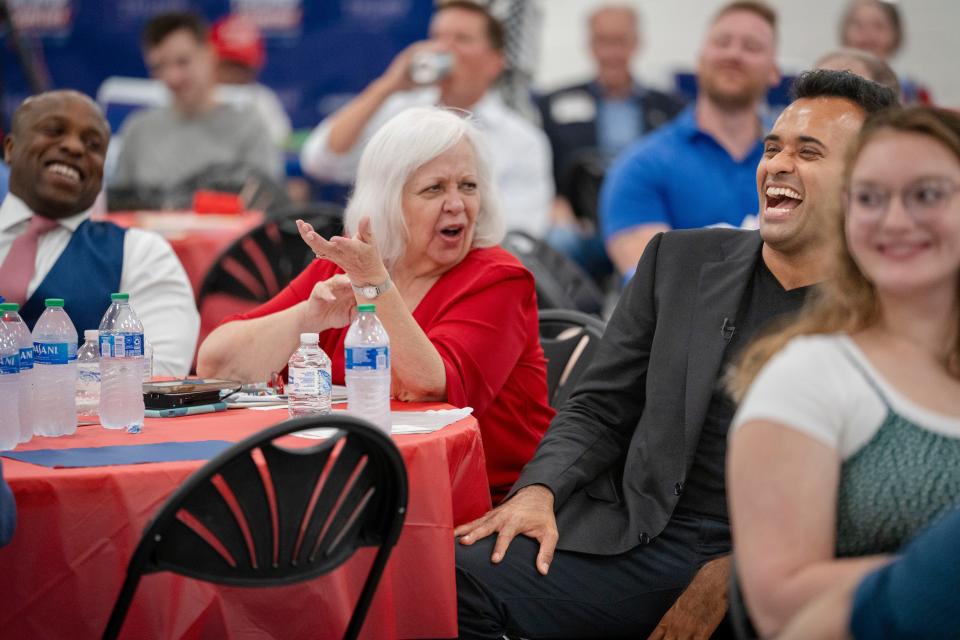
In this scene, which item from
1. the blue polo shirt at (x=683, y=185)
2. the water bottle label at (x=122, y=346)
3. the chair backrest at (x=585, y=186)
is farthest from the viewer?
the chair backrest at (x=585, y=186)

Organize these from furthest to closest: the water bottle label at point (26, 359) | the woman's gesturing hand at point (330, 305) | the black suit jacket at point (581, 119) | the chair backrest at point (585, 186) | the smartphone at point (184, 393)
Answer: the black suit jacket at point (581, 119) < the chair backrest at point (585, 186) < the woman's gesturing hand at point (330, 305) < the smartphone at point (184, 393) < the water bottle label at point (26, 359)

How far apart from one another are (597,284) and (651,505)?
14.5 ft

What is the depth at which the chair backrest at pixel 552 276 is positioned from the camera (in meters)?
4.11

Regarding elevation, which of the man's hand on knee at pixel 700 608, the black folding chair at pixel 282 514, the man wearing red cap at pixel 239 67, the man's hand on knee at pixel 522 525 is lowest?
the man's hand on knee at pixel 700 608

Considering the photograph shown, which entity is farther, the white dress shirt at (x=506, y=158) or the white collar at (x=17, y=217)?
the white dress shirt at (x=506, y=158)

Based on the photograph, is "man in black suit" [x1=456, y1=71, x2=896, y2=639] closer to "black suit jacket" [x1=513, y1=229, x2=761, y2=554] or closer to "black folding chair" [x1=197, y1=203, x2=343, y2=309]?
"black suit jacket" [x1=513, y1=229, x2=761, y2=554]

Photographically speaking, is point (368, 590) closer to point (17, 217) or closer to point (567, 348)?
point (567, 348)

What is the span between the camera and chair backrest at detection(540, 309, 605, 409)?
3.32m

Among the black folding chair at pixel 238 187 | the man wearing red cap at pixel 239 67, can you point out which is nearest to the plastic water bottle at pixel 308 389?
the black folding chair at pixel 238 187

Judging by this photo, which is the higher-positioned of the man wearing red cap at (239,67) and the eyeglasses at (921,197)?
the man wearing red cap at (239,67)

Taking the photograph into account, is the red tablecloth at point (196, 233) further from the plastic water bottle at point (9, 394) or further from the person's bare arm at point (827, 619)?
the person's bare arm at point (827, 619)

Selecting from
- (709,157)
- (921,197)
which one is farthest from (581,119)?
(921,197)

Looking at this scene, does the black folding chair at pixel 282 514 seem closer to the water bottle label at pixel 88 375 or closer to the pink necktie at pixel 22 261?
the water bottle label at pixel 88 375

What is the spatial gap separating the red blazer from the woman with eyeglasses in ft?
3.87
